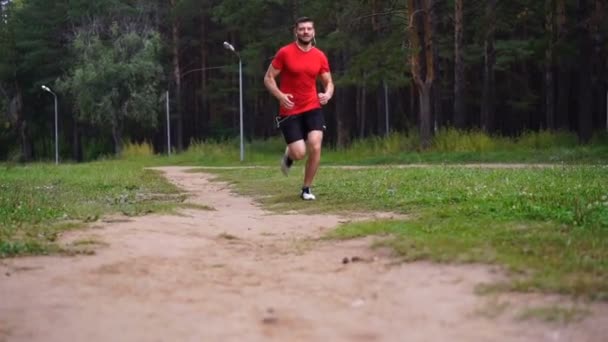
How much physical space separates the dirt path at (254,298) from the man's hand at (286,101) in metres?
3.70

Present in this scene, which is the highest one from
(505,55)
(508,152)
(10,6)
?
(10,6)

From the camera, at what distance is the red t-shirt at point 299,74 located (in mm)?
9328

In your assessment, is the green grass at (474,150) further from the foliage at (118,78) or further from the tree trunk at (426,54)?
the foliage at (118,78)

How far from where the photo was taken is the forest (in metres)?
30.2

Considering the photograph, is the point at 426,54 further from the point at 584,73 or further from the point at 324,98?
the point at 324,98

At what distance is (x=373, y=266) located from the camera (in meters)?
4.72

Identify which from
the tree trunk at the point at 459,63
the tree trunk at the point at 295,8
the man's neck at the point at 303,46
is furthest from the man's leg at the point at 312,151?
the tree trunk at the point at 295,8

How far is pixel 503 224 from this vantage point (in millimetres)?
5965

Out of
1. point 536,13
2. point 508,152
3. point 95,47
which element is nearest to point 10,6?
point 95,47

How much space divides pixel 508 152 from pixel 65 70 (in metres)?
47.0

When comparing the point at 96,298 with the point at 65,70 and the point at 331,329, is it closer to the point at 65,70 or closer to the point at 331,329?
the point at 331,329

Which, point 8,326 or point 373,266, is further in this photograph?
point 373,266

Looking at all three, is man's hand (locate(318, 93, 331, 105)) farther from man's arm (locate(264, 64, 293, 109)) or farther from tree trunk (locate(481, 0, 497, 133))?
tree trunk (locate(481, 0, 497, 133))

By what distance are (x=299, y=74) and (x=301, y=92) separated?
24 cm
